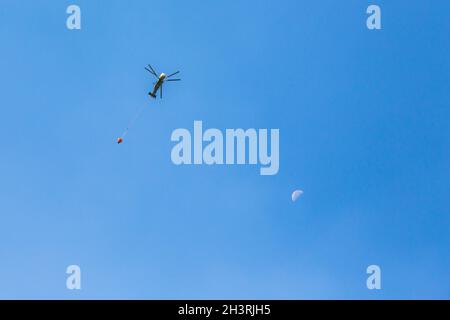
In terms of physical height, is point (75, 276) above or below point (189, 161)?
below
